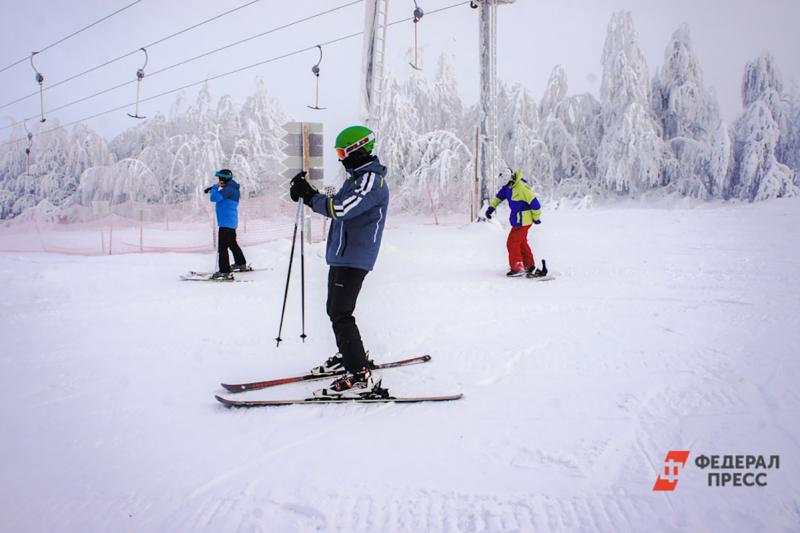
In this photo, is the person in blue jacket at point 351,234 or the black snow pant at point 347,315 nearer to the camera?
the person in blue jacket at point 351,234

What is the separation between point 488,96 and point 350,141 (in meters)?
12.7

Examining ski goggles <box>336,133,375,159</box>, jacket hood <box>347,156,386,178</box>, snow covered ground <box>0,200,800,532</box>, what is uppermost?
ski goggles <box>336,133,375,159</box>

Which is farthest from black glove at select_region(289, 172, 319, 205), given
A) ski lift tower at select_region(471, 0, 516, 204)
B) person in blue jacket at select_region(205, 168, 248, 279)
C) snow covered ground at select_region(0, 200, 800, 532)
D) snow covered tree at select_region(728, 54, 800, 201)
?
snow covered tree at select_region(728, 54, 800, 201)

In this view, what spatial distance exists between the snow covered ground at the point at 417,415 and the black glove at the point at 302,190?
Result: 4.43ft

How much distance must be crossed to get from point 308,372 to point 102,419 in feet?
4.62

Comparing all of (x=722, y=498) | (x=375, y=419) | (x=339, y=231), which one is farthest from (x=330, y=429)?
(x=722, y=498)

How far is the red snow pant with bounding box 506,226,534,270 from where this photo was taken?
27.1 ft

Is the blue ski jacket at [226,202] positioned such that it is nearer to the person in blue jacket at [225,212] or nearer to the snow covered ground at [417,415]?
the person in blue jacket at [225,212]

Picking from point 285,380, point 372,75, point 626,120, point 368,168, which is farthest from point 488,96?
point 285,380

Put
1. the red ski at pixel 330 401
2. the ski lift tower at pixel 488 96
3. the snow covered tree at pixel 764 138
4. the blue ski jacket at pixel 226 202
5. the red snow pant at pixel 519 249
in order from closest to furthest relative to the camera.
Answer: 1. the red ski at pixel 330 401
2. the red snow pant at pixel 519 249
3. the blue ski jacket at pixel 226 202
4. the ski lift tower at pixel 488 96
5. the snow covered tree at pixel 764 138

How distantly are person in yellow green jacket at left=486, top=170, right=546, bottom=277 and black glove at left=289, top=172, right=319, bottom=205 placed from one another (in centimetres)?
520

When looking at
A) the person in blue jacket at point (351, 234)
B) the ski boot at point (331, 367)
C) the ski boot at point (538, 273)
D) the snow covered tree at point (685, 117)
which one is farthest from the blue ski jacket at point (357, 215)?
the snow covered tree at point (685, 117)

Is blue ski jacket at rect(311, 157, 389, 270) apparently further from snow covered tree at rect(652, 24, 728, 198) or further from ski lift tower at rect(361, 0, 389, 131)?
snow covered tree at rect(652, 24, 728, 198)

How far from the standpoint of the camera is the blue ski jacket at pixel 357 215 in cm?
317
